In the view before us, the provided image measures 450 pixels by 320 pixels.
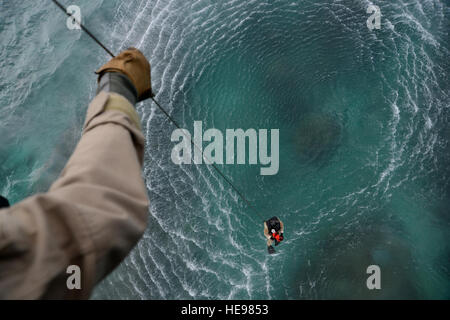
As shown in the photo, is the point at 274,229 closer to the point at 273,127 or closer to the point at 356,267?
the point at 356,267

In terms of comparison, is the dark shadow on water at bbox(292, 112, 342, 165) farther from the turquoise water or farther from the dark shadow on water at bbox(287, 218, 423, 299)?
the dark shadow on water at bbox(287, 218, 423, 299)

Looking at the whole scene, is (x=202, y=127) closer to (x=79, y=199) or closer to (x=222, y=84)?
(x=222, y=84)

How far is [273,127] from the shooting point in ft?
38.1

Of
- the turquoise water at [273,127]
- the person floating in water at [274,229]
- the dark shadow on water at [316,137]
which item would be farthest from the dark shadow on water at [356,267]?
the dark shadow on water at [316,137]

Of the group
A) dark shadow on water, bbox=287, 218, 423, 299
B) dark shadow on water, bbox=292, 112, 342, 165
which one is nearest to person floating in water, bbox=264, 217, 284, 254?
dark shadow on water, bbox=287, 218, 423, 299

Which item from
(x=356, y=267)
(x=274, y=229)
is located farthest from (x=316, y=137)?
(x=356, y=267)

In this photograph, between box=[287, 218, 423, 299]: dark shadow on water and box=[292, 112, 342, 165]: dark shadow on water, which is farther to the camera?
box=[292, 112, 342, 165]: dark shadow on water

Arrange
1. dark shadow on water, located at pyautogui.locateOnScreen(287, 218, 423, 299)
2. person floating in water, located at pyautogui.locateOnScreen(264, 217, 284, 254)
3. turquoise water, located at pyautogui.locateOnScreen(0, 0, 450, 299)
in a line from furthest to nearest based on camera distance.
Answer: turquoise water, located at pyautogui.locateOnScreen(0, 0, 450, 299) < dark shadow on water, located at pyautogui.locateOnScreen(287, 218, 423, 299) < person floating in water, located at pyautogui.locateOnScreen(264, 217, 284, 254)

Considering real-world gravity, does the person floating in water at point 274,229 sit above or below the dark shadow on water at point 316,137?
below

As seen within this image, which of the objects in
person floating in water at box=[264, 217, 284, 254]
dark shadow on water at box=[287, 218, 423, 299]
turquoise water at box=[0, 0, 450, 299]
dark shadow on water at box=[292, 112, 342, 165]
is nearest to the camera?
person floating in water at box=[264, 217, 284, 254]

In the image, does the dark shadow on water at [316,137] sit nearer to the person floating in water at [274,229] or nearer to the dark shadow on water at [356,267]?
the dark shadow on water at [356,267]

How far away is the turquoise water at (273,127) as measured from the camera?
386 inches

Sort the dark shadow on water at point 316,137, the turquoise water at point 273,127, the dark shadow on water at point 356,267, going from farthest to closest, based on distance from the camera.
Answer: the dark shadow on water at point 316,137, the turquoise water at point 273,127, the dark shadow on water at point 356,267

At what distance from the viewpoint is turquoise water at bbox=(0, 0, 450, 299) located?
981 centimetres
